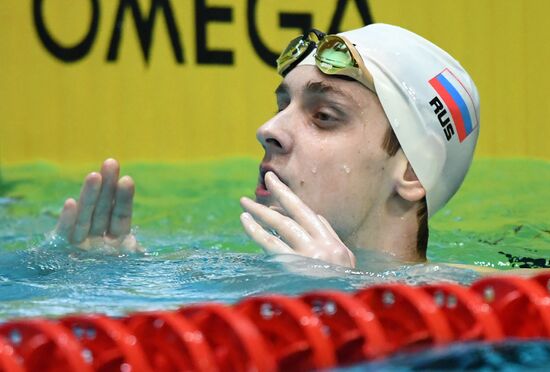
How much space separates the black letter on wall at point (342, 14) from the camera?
5.44 meters

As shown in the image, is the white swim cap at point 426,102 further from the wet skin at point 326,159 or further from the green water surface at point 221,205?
the green water surface at point 221,205

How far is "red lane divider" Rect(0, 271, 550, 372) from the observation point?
1749 mm

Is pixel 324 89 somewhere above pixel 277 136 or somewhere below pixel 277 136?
above

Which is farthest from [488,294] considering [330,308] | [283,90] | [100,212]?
[100,212]

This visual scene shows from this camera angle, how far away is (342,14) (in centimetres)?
546

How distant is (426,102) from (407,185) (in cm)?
26

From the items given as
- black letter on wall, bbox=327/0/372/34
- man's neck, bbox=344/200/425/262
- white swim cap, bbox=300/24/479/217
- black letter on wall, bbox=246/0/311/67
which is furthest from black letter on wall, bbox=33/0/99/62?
man's neck, bbox=344/200/425/262

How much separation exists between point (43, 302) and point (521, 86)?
3.67m

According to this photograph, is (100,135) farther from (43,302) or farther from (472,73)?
(43,302)

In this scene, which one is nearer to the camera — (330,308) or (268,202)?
(330,308)

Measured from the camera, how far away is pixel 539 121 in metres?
5.57

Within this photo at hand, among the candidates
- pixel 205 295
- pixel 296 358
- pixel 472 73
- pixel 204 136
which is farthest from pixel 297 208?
pixel 472 73

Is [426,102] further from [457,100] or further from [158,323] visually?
[158,323]

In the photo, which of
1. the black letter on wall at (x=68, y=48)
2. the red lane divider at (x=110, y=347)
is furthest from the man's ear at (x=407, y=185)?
the black letter on wall at (x=68, y=48)
